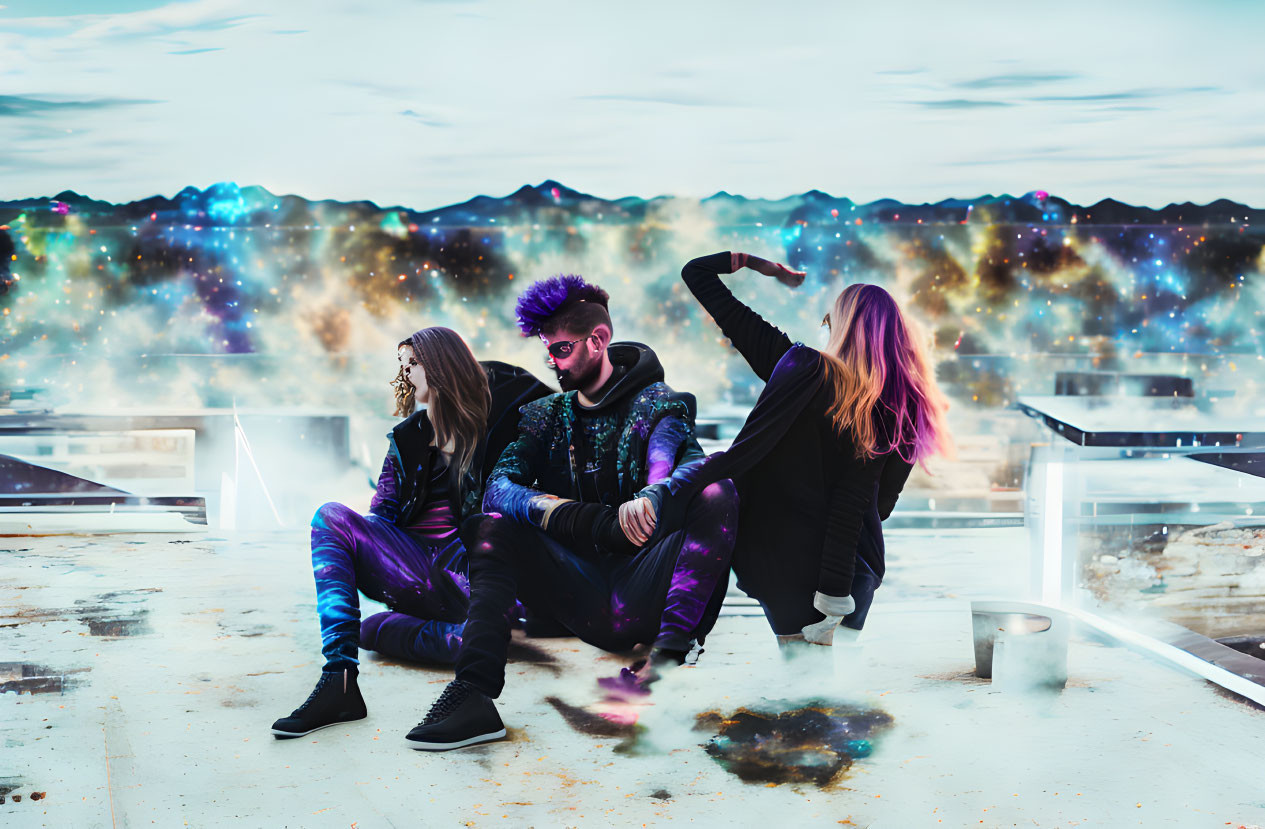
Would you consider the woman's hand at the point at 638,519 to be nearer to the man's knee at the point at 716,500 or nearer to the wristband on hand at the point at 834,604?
the man's knee at the point at 716,500

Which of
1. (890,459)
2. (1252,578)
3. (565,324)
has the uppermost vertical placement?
(565,324)

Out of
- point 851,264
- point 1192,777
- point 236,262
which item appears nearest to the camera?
point 1192,777

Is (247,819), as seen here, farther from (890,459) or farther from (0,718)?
(890,459)

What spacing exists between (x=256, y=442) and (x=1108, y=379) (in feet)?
26.4

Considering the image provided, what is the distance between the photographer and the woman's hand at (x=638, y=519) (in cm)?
206

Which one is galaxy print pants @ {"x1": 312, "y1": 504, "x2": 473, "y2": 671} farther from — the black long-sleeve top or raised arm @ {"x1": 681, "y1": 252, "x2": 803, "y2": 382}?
raised arm @ {"x1": 681, "y1": 252, "x2": 803, "y2": 382}

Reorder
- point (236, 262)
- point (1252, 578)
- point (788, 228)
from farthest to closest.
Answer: point (236, 262) → point (788, 228) → point (1252, 578)

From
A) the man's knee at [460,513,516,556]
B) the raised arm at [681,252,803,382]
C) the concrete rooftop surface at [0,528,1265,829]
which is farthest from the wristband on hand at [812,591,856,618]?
the man's knee at [460,513,516,556]

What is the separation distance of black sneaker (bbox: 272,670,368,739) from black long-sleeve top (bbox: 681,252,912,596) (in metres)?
0.79

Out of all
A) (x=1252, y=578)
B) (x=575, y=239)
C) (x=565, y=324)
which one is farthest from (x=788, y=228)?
(x=565, y=324)

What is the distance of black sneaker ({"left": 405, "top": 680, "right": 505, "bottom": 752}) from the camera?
1921 mm

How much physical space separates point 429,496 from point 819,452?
2.97 feet

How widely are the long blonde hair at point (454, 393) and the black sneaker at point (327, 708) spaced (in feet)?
1.72

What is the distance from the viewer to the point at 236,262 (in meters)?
10.7
